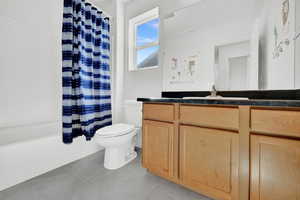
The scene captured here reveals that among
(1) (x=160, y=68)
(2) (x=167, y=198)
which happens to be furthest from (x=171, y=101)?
(1) (x=160, y=68)

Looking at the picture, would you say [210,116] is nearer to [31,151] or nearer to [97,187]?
[97,187]

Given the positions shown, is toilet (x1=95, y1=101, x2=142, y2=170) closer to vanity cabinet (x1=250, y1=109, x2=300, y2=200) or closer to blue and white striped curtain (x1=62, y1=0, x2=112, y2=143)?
blue and white striped curtain (x1=62, y1=0, x2=112, y2=143)

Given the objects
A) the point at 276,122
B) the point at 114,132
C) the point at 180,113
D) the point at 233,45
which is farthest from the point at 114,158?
the point at 233,45

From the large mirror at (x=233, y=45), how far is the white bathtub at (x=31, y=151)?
158 centimetres

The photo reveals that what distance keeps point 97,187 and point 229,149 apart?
1.21 meters

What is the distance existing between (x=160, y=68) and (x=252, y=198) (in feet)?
5.78

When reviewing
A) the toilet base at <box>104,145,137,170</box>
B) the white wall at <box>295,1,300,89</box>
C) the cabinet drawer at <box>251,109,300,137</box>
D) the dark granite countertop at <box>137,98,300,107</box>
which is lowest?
the toilet base at <box>104,145,137,170</box>

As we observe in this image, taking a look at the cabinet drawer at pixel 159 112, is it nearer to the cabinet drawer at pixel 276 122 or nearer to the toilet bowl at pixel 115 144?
the toilet bowl at pixel 115 144

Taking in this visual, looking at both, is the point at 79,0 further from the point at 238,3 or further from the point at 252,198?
the point at 252,198

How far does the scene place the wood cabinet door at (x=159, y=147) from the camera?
1.34m

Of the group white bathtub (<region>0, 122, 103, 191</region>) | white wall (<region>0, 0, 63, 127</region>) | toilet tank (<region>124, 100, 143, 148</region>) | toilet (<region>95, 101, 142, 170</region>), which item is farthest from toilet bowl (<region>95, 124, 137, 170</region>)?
white wall (<region>0, 0, 63, 127</region>)

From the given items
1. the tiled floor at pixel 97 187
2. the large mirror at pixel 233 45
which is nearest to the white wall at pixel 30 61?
the tiled floor at pixel 97 187

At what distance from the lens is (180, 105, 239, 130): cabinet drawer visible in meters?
1.00

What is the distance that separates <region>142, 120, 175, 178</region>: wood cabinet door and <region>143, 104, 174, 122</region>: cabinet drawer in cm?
5
